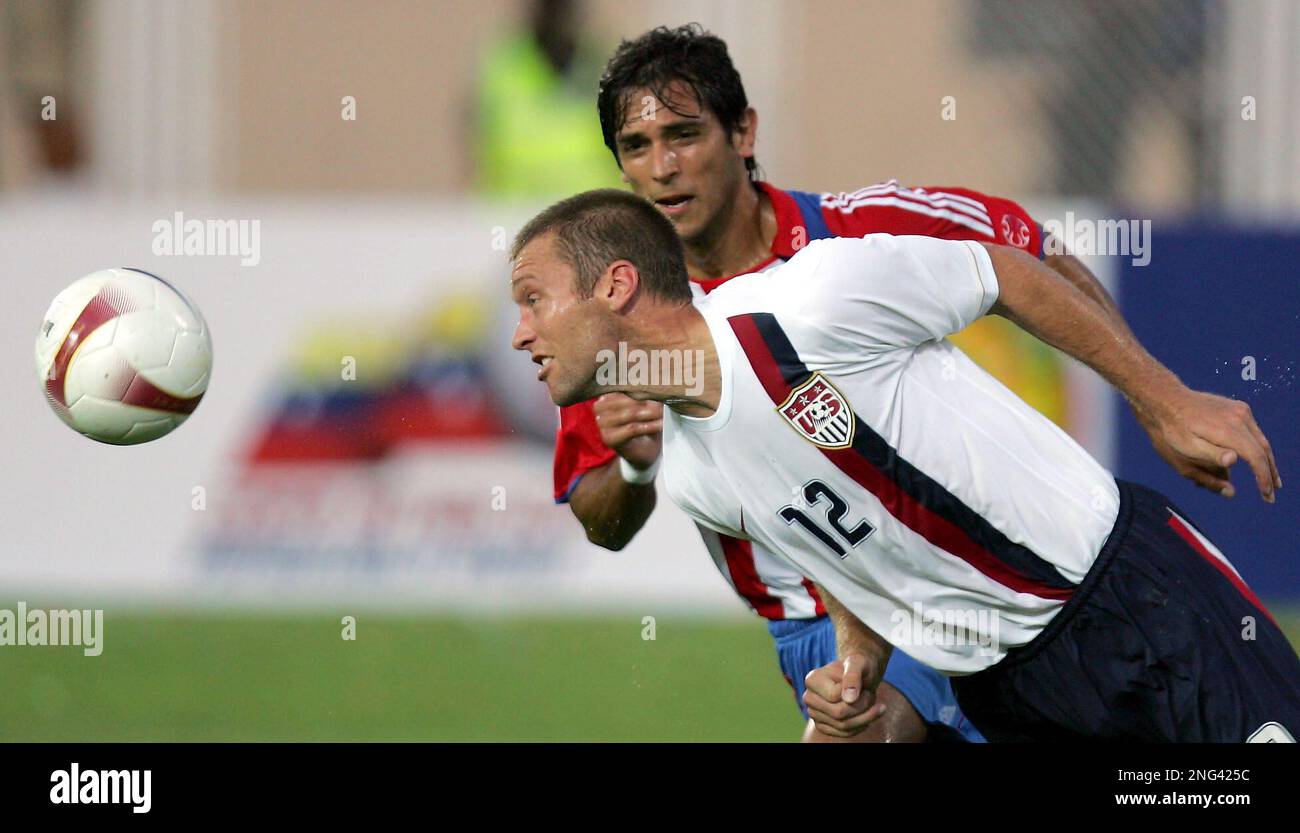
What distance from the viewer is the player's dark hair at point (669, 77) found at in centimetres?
439

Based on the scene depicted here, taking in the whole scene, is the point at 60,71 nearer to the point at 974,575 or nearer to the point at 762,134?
the point at 762,134

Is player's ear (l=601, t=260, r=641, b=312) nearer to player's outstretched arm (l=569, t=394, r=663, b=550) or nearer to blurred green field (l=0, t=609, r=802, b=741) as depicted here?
player's outstretched arm (l=569, t=394, r=663, b=550)

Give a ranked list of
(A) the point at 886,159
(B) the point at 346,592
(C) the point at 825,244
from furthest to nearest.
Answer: (A) the point at 886,159 < (B) the point at 346,592 < (C) the point at 825,244

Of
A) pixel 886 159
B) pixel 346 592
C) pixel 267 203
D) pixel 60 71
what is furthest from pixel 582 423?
pixel 886 159

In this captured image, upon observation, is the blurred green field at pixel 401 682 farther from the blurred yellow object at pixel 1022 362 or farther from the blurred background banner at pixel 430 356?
the blurred yellow object at pixel 1022 362

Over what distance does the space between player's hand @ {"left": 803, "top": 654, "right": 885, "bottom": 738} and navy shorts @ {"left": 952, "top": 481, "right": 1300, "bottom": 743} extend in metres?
0.37

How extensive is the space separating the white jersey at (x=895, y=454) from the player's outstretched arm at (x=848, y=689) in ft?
0.24

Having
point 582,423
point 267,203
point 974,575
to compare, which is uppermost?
point 267,203

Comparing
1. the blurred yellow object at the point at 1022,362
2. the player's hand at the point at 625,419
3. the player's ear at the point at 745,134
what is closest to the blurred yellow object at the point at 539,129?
the blurred yellow object at the point at 1022,362

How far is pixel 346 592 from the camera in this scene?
26.5ft

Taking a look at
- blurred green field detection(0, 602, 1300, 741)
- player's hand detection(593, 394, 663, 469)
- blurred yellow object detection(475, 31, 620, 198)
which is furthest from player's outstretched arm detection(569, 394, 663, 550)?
blurred yellow object detection(475, 31, 620, 198)

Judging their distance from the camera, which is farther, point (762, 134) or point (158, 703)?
point (762, 134)

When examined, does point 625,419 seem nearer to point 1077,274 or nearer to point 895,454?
point 895,454
